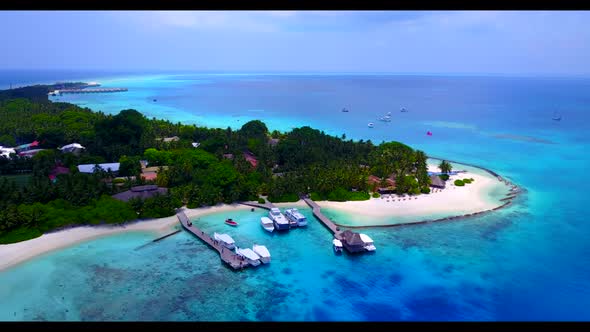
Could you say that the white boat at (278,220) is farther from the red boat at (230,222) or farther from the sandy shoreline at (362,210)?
the sandy shoreline at (362,210)

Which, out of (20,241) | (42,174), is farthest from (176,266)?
(42,174)

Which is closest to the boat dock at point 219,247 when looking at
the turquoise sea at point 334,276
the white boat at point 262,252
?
the turquoise sea at point 334,276

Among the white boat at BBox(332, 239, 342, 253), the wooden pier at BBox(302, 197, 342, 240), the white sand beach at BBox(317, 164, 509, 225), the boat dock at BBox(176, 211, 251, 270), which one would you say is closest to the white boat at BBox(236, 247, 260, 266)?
the boat dock at BBox(176, 211, 251, 270)

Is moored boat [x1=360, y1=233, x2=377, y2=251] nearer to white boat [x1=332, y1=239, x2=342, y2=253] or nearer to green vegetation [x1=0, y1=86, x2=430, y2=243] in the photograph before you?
white boat [x1=332, y1=239, x2=342, y2=253]

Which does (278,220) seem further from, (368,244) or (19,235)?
(19,235)

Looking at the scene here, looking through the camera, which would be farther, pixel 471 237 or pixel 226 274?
pixel 471 237

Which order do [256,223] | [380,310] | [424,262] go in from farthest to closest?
1. [256,223]
2. [424,262]
3. [380,310]
